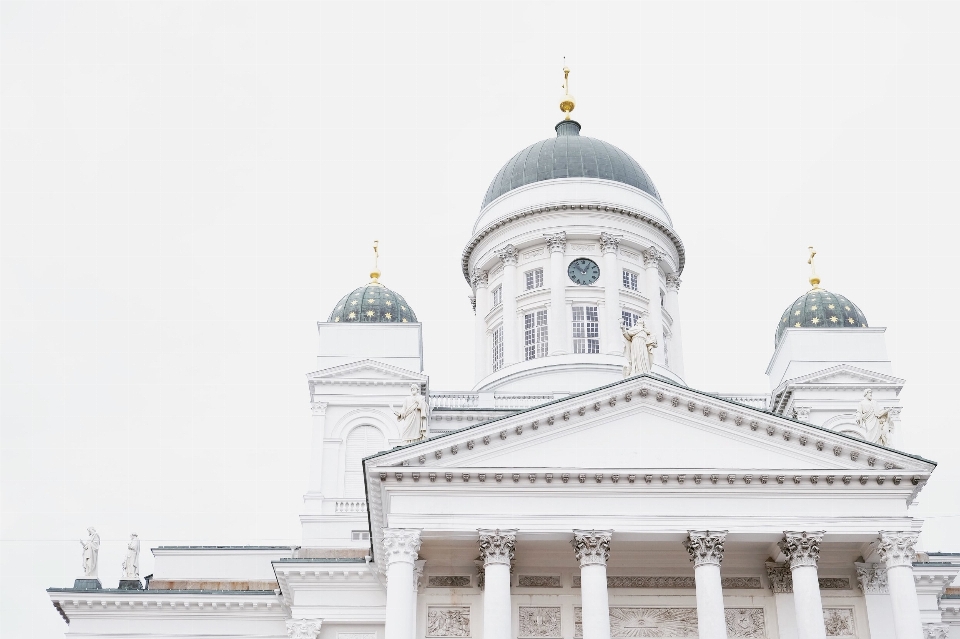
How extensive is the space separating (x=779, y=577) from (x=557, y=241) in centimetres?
1895

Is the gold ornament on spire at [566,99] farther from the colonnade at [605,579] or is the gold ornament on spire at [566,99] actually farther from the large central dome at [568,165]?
the colonnade at [605,579]

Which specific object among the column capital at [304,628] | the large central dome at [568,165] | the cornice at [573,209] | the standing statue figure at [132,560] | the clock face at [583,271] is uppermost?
the large central dome at [568,165]

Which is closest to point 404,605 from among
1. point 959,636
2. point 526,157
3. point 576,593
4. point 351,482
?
point 576,593

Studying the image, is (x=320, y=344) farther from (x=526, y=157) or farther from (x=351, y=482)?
(x=526, y=157)

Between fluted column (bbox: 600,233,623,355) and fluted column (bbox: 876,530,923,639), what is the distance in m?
17.2

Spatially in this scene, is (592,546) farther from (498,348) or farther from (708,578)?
(498,348)

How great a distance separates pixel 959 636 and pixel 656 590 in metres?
10.3

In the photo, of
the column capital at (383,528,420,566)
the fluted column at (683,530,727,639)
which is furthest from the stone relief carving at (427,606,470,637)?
the fluted column at (683,530,727,639)

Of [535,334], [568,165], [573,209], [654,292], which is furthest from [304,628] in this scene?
[568,165]

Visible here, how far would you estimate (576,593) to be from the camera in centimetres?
3206

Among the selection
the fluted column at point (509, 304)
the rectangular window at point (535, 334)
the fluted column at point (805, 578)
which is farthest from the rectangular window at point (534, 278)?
the fluted column at point (805, 578)

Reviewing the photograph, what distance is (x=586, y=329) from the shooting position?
152ft

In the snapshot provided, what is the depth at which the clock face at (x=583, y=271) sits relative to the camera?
47562 mm

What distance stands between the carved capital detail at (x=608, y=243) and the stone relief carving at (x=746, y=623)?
61.0 feet
